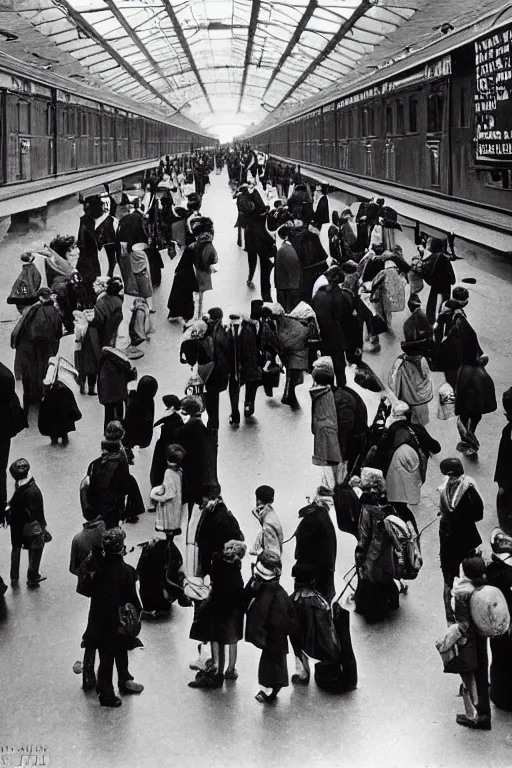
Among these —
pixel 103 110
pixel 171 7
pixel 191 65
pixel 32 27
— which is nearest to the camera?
pixel 32 27

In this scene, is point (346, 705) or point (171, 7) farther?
point (171, 7)

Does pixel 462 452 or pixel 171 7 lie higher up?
pixel 171 7

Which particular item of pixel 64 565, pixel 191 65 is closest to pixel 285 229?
pixel 64 565

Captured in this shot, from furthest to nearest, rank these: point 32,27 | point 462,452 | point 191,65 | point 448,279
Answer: point 191,65 < point 32,27 < point 448,279 < point 462,452

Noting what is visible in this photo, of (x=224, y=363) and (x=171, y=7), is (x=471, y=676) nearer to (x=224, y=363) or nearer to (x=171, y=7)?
(x=224, y=363)

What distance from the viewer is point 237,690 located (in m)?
5.53

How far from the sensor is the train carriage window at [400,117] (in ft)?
51.6

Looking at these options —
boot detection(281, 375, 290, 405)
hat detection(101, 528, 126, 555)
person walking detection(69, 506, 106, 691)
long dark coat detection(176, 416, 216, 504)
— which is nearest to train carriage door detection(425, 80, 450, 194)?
boot detection(281, 375, 290, 405)

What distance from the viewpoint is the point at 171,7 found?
24234 mm

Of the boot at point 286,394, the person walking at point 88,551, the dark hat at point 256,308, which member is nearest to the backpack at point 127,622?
the person walking at point 88,551

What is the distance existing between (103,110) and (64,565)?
22.0 meters

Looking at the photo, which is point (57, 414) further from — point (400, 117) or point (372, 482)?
point (400, 117)

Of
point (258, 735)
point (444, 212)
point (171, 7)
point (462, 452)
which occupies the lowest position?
point (258, 735)

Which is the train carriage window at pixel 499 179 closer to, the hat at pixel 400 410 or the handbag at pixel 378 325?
the handbag at pixel 378 325
